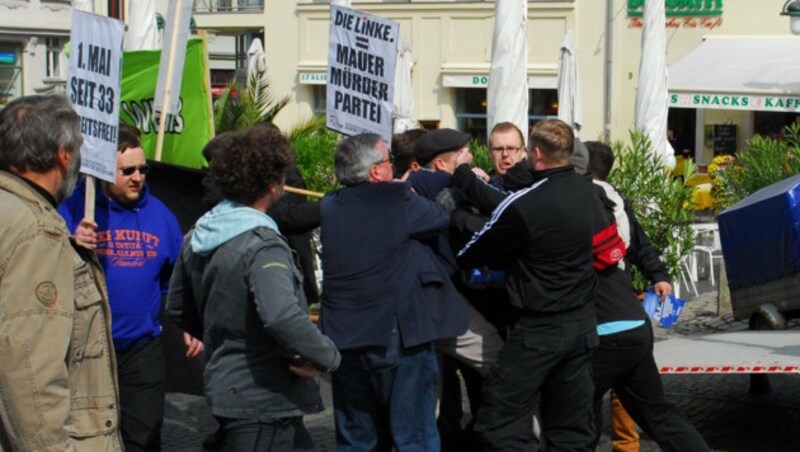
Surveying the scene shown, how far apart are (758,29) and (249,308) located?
85.2ft

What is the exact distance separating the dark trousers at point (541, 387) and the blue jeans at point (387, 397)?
0.96 feet

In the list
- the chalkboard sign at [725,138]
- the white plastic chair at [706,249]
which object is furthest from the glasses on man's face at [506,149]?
the chalkboard sign at [725,138]

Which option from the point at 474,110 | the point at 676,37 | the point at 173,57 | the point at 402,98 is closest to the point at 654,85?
the point at 402,98

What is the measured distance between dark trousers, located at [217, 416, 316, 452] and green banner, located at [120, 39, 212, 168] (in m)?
4.63

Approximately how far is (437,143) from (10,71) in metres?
36.5

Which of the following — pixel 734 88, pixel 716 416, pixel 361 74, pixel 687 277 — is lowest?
pixel 716 416

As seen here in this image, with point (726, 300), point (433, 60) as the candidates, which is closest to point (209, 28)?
point (433, 60)

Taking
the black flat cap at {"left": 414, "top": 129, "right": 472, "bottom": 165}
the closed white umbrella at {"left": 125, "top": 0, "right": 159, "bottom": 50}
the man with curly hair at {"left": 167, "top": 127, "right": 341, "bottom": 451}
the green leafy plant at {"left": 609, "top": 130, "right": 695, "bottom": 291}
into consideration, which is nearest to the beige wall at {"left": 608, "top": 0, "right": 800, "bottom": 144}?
the closed white umbrella at {"left": 125, "top": 0, "right": 159, "bottom": 50}

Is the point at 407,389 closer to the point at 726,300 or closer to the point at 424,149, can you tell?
the point at 424,149

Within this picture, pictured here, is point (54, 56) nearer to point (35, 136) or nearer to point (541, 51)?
point (541, 51)

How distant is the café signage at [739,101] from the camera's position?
2320 cm

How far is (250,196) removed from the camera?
15.4 ft

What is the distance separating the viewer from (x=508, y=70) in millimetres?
14539

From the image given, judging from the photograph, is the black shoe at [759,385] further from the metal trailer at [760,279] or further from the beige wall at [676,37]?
the beige wall at [676,37]
